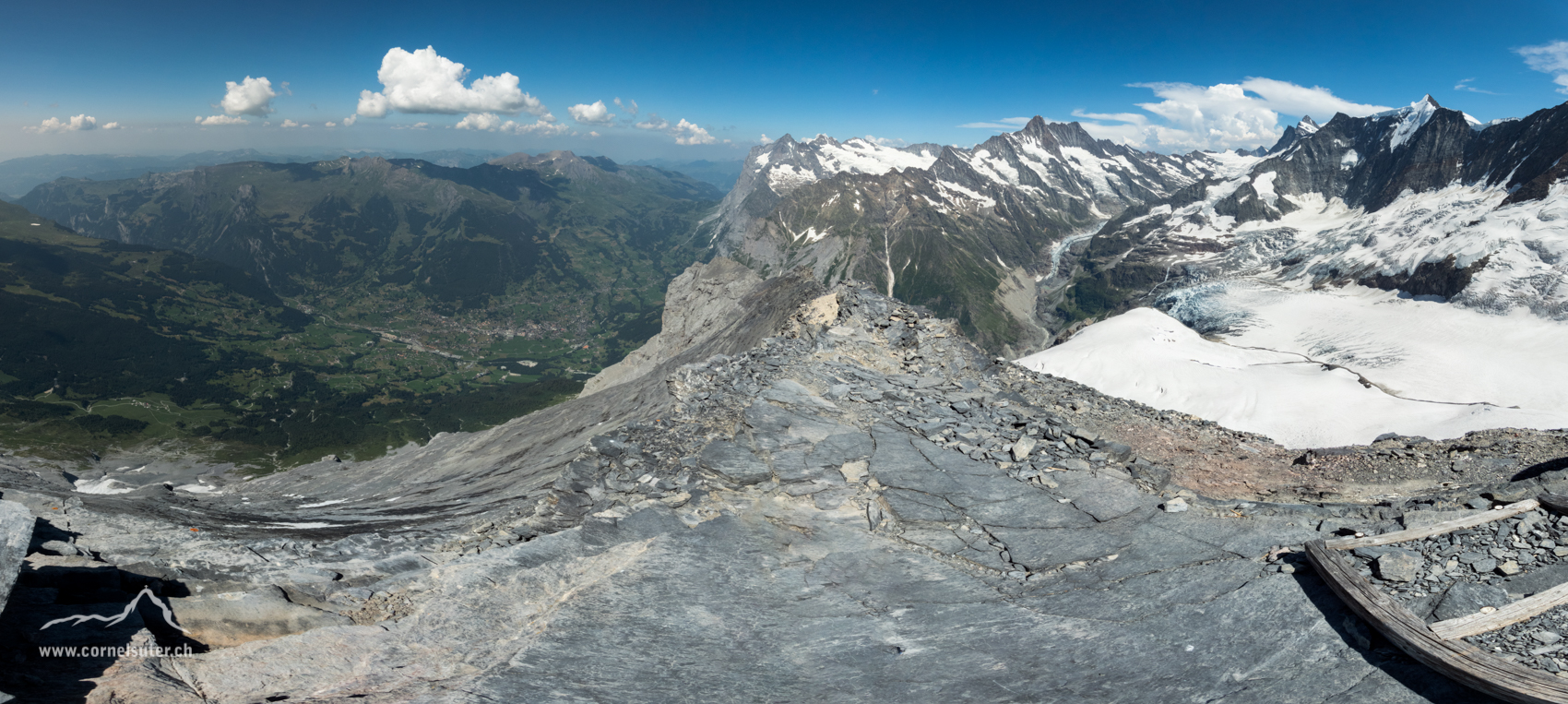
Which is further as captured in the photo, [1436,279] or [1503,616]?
[1436,279]

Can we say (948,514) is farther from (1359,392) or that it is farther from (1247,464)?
(1359,392)

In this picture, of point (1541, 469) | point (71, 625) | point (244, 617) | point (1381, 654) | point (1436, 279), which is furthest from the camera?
point (1436, 279)

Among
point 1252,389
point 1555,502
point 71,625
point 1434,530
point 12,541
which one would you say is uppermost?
point 1555,502

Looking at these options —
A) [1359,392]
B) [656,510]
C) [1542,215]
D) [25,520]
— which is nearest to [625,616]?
[656,510]

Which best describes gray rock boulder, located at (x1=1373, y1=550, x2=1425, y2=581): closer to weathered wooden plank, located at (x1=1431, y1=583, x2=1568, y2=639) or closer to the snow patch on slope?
weathered wooden plank, located at (x1=1431, y1=583, x2=1568, y2=639)

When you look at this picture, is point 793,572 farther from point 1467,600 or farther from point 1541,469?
point 1541,469

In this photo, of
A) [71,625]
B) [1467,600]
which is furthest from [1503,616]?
[71,625]

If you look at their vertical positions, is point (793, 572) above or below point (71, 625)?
below

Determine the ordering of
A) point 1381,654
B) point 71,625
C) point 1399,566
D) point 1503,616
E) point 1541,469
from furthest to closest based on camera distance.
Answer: point 1541,469
point 1399,566
point 1381,654
point 1503,616
point 71,625
